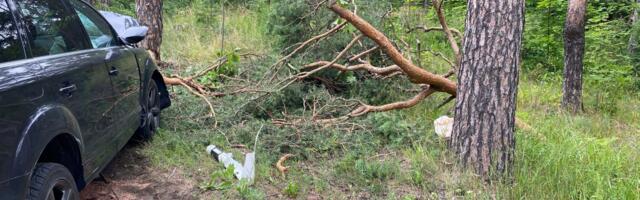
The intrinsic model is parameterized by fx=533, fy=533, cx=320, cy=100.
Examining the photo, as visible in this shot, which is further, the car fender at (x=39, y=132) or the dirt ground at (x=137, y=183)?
the dirt ground at (x=137, y=183)

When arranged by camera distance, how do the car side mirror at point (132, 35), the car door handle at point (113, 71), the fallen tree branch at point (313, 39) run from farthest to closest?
the fallen tree branch at point (313, 39), the car side mirror at point (132, 35), the car door handle at point (113, 71)

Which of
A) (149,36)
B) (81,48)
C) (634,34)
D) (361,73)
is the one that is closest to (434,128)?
(361,73)

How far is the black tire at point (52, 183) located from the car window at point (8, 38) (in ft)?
1.84

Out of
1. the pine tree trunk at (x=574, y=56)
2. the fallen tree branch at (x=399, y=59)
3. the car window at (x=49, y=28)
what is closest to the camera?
the car window at (x=49, y=28)

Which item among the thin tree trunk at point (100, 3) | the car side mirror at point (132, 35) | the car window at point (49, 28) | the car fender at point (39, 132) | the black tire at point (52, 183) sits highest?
the car window at point (49, 28)

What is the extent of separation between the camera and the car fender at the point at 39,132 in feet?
7.80

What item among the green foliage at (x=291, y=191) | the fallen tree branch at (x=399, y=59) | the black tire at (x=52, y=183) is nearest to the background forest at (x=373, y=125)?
the green foliage at (x=291, y=191)

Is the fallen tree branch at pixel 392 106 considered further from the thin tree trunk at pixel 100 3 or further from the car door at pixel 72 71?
the thin tree trunk at pixel 100 3

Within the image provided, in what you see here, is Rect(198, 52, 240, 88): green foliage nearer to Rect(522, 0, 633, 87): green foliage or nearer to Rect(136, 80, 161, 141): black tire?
Rect(136, 80, 161, 141): black tire

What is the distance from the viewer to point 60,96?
291 cm

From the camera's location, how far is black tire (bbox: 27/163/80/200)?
255 cm

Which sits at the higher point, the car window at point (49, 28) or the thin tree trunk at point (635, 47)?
the car window at point (49, 28)

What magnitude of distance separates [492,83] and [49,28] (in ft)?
10.2

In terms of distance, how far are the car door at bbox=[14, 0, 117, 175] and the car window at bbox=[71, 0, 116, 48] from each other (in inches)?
9.9
